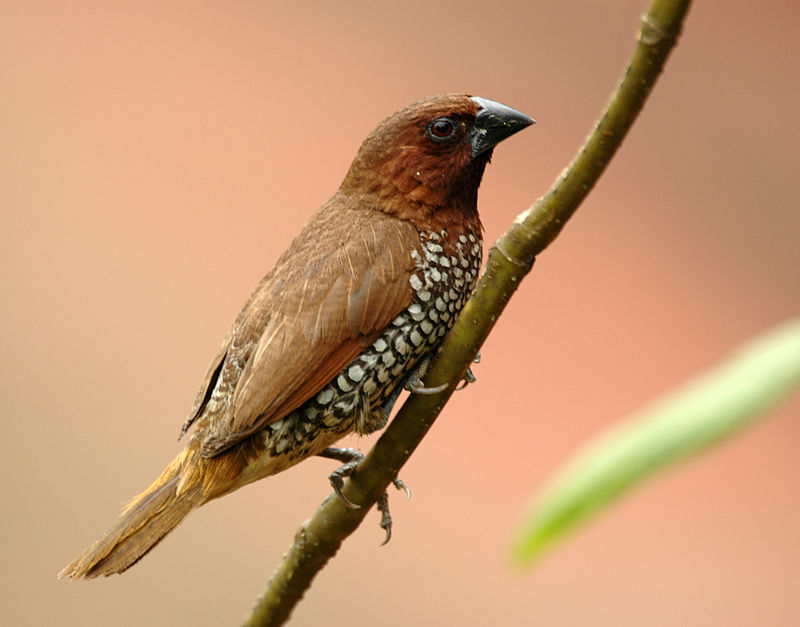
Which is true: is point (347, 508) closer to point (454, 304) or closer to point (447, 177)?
point (454, 304)

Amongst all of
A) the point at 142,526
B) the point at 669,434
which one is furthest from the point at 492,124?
the point at 669,434

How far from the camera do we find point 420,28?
5891 mm

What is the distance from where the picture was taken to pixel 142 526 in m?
2.44

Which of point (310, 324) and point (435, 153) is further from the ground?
point (435, 153)

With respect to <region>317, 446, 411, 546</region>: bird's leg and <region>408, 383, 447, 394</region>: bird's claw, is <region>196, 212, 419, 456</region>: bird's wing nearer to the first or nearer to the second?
<region>317, 446, 411, 546</region>: bird's leg

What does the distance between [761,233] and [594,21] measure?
164cm

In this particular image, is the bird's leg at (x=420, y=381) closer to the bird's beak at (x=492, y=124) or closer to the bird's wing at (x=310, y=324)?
the bird's wing at (x=310, y=324)

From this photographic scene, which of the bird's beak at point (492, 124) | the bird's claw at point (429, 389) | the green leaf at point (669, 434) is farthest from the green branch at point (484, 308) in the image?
the green leaf at point (669, 434)

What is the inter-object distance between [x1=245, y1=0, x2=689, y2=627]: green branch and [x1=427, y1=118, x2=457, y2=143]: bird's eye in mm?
805

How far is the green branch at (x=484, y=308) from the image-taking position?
50.9 inches

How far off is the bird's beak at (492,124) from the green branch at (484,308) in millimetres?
803

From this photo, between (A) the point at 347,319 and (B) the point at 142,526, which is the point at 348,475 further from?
(B) the point at 142,526

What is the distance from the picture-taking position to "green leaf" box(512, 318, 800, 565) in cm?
38

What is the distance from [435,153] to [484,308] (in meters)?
0.88
